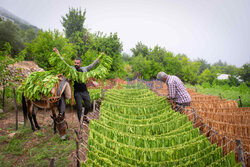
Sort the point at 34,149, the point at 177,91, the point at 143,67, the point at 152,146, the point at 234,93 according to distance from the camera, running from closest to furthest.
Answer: the point at 152,146 < the point at 34,149 < the point at 177,91 < the point at 234,93 < the point at 143,67

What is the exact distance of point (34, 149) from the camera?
3.58 m

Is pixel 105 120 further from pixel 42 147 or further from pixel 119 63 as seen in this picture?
pixel 119 63

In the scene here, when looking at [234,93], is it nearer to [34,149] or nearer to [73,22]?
[34,149]

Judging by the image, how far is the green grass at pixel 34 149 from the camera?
10.3 ft

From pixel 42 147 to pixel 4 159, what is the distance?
0.80m

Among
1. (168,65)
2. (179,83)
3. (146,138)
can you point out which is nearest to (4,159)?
(146,138)

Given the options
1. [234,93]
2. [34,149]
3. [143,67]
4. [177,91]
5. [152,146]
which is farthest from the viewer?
[143,67]

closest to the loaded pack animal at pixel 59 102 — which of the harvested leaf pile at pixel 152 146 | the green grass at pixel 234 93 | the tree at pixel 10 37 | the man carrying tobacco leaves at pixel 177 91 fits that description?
the harvested leaf pile at pixel 152 146

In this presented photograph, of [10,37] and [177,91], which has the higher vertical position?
[10,37]

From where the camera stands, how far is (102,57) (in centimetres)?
414

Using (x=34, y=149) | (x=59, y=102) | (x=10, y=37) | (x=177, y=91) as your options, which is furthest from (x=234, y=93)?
(x=10, y=37)

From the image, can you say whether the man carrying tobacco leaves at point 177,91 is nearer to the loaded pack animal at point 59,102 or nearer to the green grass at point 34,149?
the loaded pack animal at point 59,102

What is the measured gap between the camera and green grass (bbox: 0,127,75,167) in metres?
3.13

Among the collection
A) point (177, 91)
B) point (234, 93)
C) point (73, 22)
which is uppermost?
point (73, 22)
